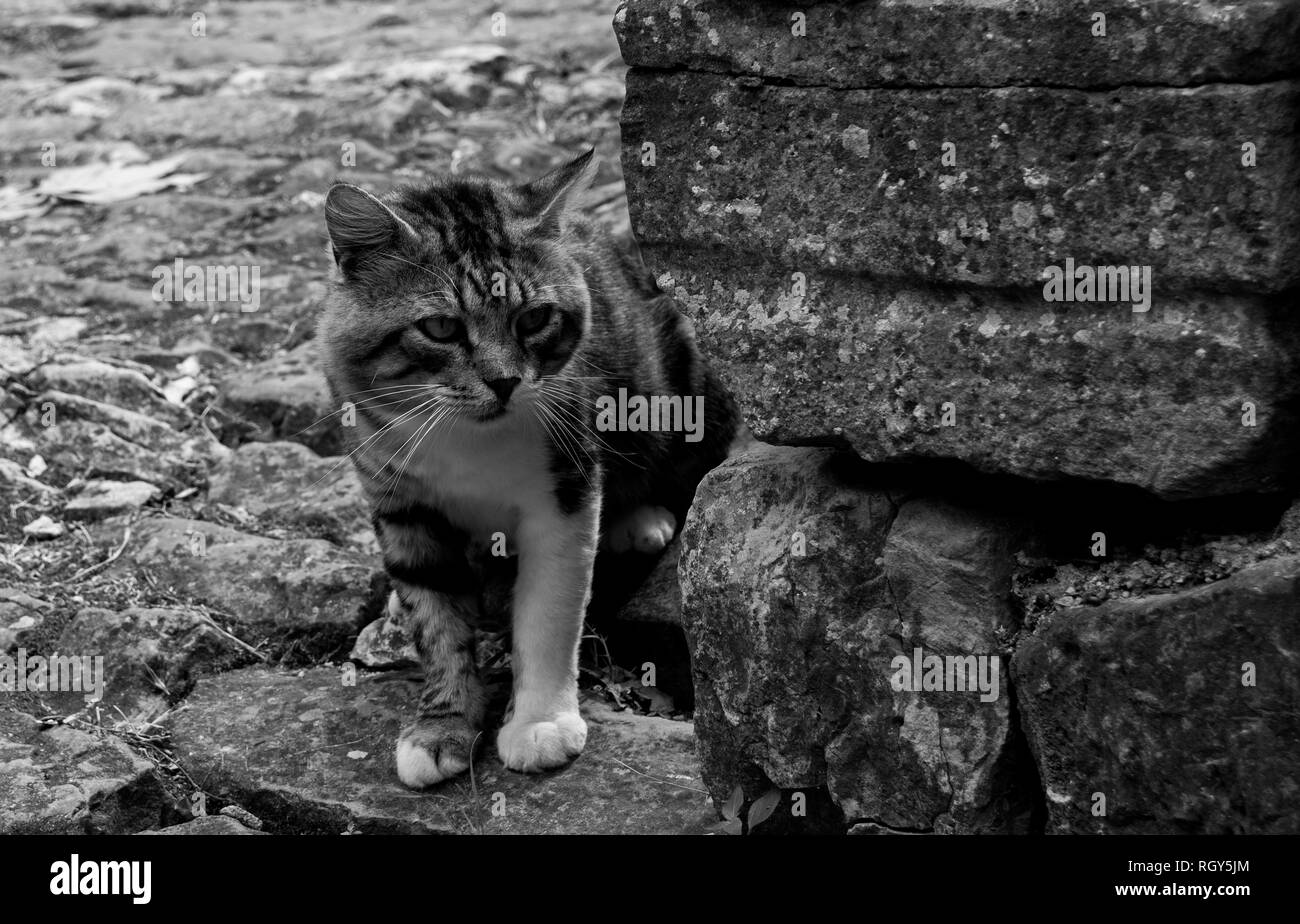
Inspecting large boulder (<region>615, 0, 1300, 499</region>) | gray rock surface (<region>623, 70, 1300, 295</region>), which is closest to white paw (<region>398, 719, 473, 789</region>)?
large boulder (<region>615, 0, 1300, 499</region>)

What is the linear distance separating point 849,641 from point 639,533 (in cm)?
175

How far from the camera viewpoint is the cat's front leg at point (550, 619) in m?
3.71

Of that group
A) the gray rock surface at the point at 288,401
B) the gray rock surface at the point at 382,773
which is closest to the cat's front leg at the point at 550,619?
the gray rock surface at the point at 382,773

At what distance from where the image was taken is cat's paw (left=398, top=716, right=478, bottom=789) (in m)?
3.56

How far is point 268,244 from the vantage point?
6.71 meters

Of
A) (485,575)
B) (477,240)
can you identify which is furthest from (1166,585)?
(485,575)

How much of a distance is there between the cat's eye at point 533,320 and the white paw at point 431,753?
41.0 inches

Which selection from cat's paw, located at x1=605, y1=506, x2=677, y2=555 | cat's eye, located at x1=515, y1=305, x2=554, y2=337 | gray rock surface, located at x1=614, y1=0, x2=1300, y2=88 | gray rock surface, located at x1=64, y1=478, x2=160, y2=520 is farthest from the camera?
gray rock surface, located at x1=64, y1=478, x2=160, y2=520

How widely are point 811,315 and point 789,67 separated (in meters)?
0.46

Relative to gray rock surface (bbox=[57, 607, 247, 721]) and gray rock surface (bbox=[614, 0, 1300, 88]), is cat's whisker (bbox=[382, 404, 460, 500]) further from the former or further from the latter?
gray rock surface (bbox=[614, 0, 1300, 88])

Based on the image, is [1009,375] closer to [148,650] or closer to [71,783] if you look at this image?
[71,783]

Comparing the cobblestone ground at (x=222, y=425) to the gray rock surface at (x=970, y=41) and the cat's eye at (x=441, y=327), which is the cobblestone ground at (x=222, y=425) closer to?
the cat's eye at (x=441, y=327)

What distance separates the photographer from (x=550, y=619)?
382cm
